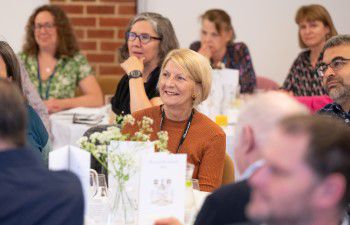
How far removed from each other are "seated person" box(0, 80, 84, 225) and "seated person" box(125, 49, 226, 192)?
1469 millimetres

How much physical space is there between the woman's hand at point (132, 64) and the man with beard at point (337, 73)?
1.22 metres

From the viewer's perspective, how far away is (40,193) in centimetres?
193

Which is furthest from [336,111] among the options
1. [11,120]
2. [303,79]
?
[303,79]

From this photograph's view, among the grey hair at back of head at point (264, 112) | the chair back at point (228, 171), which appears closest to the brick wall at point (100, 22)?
the chair back at point (228, 171)

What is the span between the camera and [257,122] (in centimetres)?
182

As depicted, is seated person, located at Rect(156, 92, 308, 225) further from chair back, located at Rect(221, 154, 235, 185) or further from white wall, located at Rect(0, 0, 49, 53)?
white wall, located at Rect(0, 0, 49, 53)

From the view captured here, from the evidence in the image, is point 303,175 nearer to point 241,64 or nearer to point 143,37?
point 143,37

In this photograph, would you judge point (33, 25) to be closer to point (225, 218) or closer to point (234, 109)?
point (234, 109)

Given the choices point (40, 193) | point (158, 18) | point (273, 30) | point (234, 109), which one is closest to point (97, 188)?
point (40, 193)

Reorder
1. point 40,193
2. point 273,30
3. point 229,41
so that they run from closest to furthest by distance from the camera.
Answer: point 40,193, point 229,41, point 273,30

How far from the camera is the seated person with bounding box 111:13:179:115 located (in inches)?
180

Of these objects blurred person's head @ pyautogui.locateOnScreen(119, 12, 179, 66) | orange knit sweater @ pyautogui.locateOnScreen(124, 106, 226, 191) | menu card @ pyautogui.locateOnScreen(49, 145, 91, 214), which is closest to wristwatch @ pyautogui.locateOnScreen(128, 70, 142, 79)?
blurred person's head @ pyautogui.locateOnScreen(119, 12, 179, 66)

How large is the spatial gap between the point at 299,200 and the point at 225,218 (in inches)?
32.5

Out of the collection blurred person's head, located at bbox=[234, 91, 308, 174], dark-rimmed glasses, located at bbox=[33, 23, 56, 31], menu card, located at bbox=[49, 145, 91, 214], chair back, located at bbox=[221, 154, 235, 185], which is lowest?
chair back, located at bbox=[221, 154, 235, 185]
